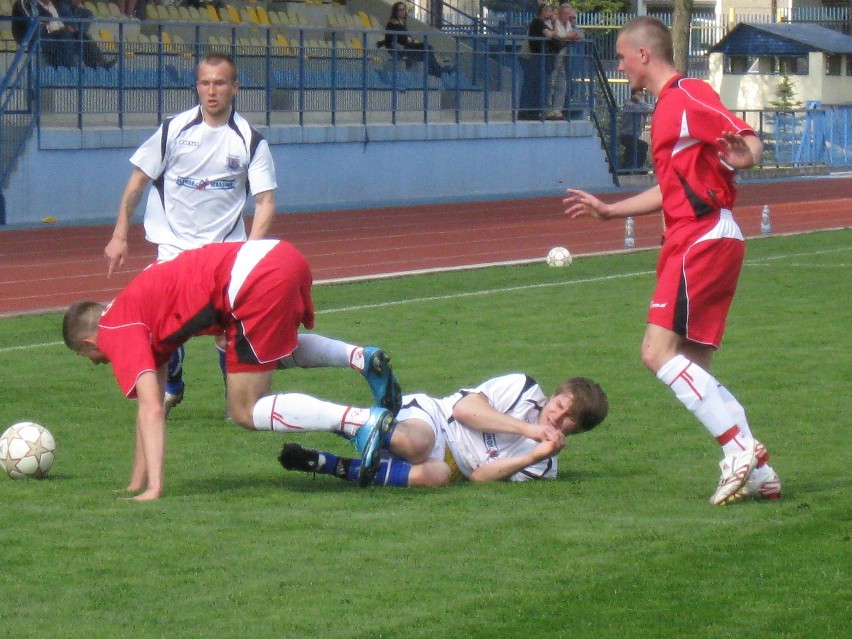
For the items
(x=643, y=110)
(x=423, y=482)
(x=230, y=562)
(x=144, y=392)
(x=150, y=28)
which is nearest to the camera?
(x=230, y=562)

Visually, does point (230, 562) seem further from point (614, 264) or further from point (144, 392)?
point (614, 264)

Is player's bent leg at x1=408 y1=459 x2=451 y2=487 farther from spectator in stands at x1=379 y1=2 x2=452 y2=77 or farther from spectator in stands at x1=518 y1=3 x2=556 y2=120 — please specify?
spectator in stands at x1=518 y1=3 x2=556 y2=120

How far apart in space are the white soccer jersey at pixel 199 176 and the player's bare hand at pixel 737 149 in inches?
113

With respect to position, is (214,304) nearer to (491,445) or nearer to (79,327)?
(79,327)

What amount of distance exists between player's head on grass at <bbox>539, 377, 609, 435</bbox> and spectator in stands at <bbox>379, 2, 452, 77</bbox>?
22.5m

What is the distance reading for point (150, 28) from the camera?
83.0ft

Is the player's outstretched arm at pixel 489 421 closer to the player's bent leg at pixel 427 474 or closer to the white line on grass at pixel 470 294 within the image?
the player's bent leg at pixel 427 474

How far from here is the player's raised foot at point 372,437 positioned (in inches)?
242

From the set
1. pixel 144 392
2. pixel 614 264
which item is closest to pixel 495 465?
pixel 144 392

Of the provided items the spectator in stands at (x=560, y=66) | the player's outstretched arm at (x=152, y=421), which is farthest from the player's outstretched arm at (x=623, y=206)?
the spectator in stands at (x=560, y=66)

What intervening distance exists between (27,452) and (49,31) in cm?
1640

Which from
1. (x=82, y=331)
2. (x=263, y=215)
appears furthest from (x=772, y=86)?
(x=82, y=331)

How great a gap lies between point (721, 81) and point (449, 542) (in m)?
55.2

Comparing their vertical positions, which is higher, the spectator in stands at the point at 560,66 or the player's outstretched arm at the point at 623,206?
the spectator in stands at the point at 560,66
